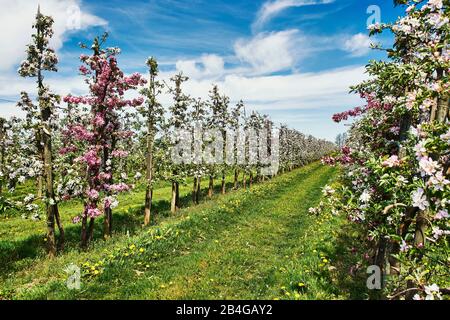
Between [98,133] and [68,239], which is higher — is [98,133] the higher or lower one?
the higher one

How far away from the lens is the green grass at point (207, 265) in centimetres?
899

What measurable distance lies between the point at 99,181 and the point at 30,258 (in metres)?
4.20

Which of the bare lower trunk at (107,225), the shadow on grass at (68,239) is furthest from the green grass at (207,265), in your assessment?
the bare lower trunk at (107,225)

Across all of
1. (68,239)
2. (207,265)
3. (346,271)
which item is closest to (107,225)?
(68,239)

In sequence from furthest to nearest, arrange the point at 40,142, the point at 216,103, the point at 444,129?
the point at 216,103, the point at 40,142, the point at 444,129

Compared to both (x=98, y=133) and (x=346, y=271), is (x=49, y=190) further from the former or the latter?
(x=346, y=271)

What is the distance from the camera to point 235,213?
1984 centimetres

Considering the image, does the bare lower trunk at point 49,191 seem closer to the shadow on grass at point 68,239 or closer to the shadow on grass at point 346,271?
the shadow on grass at point 68,239

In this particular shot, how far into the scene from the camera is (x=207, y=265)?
37.5 feet

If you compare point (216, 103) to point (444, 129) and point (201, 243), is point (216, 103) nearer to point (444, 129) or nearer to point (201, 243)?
point (201, 243)

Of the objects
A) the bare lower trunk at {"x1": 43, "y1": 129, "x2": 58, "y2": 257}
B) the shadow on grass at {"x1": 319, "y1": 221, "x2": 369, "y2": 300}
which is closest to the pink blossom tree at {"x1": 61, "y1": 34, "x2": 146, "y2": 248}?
the bare lower trunk at {"x1": 43, "y1": 129, "x2": 58, "y2": 257}

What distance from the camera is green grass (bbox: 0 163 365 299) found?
8.99m

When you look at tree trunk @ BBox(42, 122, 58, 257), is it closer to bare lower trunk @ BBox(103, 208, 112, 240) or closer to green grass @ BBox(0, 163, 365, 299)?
green grass @ BBox(0, 163, 365, 299)
